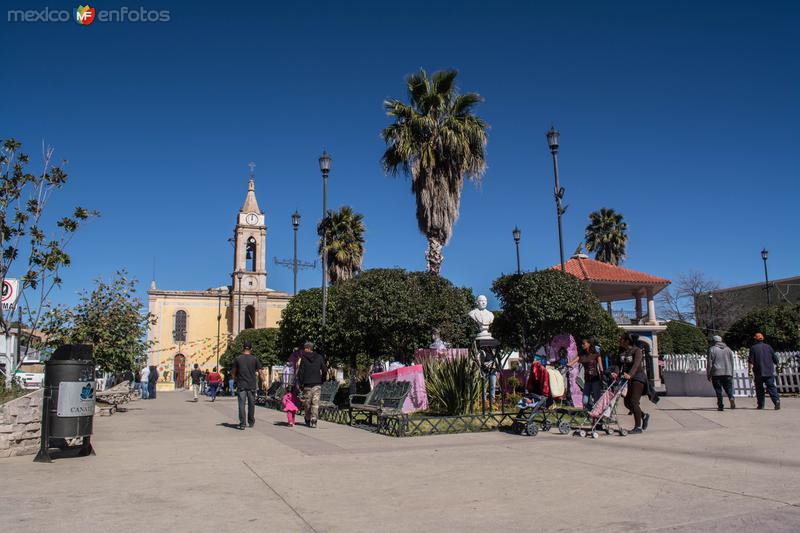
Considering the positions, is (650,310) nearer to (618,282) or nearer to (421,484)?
(618,282)

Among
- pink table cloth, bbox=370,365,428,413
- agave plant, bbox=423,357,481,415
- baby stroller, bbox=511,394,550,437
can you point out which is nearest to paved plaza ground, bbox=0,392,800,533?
baby stroller, bbox=511,394,550,437

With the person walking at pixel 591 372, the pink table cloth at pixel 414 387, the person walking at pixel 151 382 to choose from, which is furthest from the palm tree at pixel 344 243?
the person walking at pixel 591 372

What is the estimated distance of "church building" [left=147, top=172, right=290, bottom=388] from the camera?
59.6 meters

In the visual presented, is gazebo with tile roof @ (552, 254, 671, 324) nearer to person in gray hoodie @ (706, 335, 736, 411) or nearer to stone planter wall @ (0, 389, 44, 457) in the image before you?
person in gray hoodie @ (706, 335, 736, 411)

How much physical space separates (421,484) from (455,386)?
5.84 metres

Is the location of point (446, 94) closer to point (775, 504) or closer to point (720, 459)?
point (720, 459)

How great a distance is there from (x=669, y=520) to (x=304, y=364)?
791 cm

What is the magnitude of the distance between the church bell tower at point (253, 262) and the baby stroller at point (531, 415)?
51283 millimetres

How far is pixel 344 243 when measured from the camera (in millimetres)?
34562

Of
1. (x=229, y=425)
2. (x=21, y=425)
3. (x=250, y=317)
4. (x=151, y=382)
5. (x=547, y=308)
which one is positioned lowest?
(x=229, y=425)

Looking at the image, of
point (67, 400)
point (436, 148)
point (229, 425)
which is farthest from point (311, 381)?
point (436, 148)

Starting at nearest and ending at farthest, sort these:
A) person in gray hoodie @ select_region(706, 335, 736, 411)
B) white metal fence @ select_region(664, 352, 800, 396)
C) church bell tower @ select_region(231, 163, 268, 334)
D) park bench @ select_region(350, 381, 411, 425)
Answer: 1. park bench @ select_region(350, 381, 411, 425)
2. person in gray hoodie @ select_region(706, 335, 736, 411)
3. white metal fence @ select_region(664, 352, 800, 396)
4. church bell tower @ select_region(231, 163, 268, 334)

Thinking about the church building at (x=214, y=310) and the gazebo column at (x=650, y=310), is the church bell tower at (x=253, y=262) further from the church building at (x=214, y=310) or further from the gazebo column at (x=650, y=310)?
the gazebo column at (x=650, y=310)

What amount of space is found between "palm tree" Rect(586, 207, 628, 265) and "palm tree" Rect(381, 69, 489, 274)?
2484 centimetres
